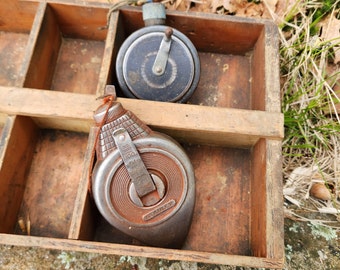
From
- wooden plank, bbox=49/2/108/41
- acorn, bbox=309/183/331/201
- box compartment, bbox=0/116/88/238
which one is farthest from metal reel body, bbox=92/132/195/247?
acorn, bbox=309/183/331/201

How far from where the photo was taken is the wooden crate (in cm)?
124

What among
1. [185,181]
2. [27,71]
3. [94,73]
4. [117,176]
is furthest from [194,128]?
[27,71]

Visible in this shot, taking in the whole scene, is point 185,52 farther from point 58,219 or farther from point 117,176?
point 58,219

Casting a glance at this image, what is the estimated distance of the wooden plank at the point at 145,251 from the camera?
112cm

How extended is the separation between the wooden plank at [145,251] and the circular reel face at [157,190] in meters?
0.10

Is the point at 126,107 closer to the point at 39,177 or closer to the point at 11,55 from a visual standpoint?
the point at 39,177

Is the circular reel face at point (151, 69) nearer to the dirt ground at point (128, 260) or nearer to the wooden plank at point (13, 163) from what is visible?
the wooden plank at point (13, 163)

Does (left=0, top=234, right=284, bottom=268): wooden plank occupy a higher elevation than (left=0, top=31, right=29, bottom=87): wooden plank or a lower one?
lower

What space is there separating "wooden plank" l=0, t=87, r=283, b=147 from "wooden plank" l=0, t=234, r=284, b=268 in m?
0.45

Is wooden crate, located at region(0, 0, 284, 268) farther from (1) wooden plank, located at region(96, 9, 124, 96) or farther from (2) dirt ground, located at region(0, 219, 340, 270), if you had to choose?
(2) dirt ground, located at region(0, 219, 340, 270)

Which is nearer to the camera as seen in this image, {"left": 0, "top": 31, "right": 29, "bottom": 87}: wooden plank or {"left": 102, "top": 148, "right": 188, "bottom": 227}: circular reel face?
{"left": 102, "top": 148, "right": 188, "bottom": 227}: circular reel face

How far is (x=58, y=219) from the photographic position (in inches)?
53.5

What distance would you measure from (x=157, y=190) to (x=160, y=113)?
0.30 metres

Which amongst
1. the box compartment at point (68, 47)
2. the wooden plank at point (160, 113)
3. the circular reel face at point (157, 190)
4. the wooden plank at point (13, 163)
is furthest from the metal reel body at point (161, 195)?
the box compartment at point (68, 47)
